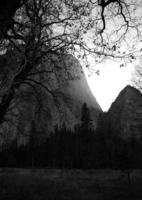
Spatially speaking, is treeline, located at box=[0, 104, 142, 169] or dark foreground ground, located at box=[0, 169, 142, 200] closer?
dark foreground ground, located at box=[0, 169, 142, 200]

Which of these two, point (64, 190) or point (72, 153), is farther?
point (72, 153)

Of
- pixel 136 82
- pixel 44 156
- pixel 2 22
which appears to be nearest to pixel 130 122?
pixel 44 156

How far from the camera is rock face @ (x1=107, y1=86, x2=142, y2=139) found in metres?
98.2

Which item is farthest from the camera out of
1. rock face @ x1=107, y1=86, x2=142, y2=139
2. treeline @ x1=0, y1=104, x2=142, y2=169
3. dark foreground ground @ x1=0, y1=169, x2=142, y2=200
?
rock face @ x1=107, y1=86, x2=142, y2=139

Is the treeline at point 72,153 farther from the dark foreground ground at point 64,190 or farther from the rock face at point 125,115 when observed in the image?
the dark foreground ground at point 64,190

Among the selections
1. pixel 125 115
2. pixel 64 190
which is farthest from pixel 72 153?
pixel 125 115

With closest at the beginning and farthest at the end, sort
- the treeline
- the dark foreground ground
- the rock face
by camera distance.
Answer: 1. the dark foreground ground
2. the treeline
3. the rock face

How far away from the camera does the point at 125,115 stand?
109 meters

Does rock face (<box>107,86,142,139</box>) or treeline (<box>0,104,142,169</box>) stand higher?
rock face (<box>107,86,142,139</box>)

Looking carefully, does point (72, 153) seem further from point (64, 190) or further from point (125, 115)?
point (125, 115)

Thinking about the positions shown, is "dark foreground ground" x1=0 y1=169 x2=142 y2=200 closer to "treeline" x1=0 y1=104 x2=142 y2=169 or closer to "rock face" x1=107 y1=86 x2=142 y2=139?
"treeline" x1=0 y1=104 x2=142 y2=169

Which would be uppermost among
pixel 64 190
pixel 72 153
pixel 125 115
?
pixel 125 115

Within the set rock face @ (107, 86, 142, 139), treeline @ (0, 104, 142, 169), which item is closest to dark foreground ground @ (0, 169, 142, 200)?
treeline @ (0, 104, 142, 169)

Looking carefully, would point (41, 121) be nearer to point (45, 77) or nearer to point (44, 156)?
point (45, 77)
